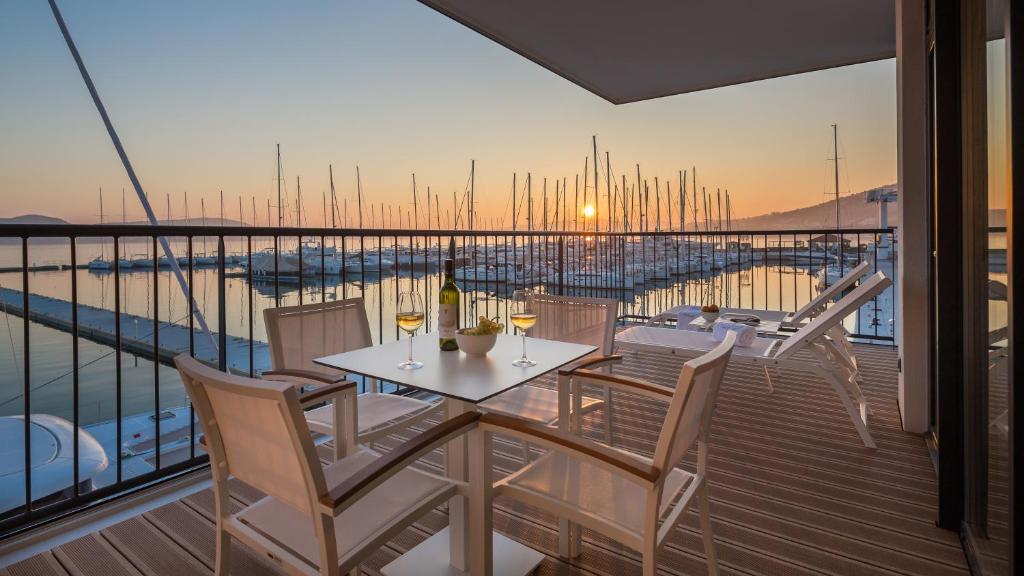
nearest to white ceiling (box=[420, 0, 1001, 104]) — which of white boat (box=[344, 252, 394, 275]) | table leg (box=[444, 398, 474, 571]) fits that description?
white boat (box=[344, 252, 394, 275])

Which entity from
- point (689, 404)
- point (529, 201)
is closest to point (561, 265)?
point (689, 404)

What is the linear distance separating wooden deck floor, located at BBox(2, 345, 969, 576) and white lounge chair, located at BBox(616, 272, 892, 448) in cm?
26

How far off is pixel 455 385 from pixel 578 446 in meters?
0.44

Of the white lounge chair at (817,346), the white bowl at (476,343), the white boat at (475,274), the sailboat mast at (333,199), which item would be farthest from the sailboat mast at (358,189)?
the white bowl at (476,343)

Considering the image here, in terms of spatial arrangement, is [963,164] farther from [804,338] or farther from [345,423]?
[345,423]

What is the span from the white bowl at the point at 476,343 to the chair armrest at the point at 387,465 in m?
0.46

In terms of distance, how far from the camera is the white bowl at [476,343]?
185 cm

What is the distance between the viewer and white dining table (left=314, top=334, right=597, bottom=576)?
1.56 metres

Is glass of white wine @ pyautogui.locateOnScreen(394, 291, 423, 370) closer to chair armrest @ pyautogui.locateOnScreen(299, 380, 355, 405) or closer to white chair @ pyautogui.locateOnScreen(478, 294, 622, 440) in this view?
chair armrest @ pyautogui.locateOnScreen(299, 380, 355, 405)

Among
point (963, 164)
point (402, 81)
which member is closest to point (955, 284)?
point (963, 164)

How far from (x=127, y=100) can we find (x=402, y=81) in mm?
5032

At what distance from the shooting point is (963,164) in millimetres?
1879

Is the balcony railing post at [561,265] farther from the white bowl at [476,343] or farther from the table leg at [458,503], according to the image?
the table leg at [458,503]

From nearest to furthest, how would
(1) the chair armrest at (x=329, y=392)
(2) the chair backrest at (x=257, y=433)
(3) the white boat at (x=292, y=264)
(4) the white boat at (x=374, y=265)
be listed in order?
1. (2) the chair backrest at (x=257, y=433)
2. (1) the chair armrest at (x=329, y=392)
3. (3) the white boat at (x=292, y=264)
4. (4) the white boat at (x=374, y=265)
